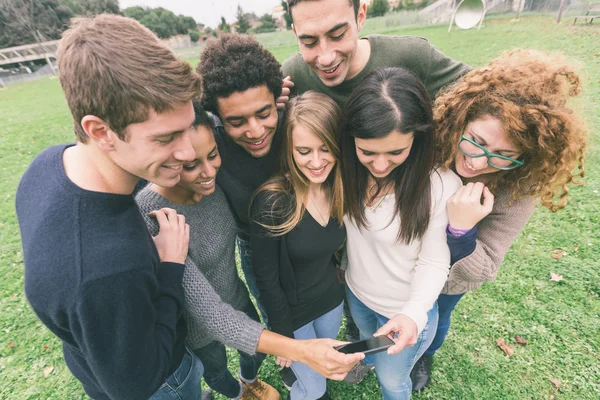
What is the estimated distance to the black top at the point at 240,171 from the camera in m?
2.20

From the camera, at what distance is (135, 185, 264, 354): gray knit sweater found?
181cm

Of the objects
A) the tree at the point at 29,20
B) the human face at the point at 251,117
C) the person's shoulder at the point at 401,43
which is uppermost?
the tree at the point at 29,20

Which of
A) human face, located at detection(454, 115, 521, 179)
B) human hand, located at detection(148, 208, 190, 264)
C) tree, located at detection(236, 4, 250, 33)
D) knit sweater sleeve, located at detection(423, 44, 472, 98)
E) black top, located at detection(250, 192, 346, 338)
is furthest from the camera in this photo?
tree, located at detection(236, 4, 250, 33)

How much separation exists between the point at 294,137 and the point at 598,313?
378 centimetres

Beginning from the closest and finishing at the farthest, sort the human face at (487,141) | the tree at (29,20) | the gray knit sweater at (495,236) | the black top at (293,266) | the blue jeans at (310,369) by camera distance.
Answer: the human face at (487,141)
the gray knit sweater at (495,236)
the black top at (293,266)
the blue jeans at (310,369)
the tree at (29,20)

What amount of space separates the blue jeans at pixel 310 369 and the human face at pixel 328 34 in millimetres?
1861

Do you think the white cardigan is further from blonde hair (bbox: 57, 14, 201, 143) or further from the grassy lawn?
blonde hair (bbox: 57, 14, 201, 143)

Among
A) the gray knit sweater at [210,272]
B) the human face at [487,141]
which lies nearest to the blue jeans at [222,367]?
the gray knit sweater at [210,272]

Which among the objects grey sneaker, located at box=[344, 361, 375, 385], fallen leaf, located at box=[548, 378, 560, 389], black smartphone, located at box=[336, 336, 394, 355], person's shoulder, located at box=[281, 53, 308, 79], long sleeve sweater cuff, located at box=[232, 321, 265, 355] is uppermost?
person's shoulder, located at box=[281, 53, 308, 79]

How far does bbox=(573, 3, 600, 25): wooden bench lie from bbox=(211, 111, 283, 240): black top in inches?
935

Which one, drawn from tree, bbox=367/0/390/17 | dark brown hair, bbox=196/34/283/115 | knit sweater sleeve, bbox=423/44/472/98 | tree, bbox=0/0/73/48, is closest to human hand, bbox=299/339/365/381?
dark brown hair, bbox=196/34/283/115

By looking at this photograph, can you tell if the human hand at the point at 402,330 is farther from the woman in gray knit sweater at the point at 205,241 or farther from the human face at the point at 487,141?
the human face at the point at 487,141

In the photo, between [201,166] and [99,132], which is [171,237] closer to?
[201,166]

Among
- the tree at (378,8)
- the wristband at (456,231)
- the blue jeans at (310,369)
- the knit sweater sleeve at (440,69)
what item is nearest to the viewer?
the wristband at (456,231)
